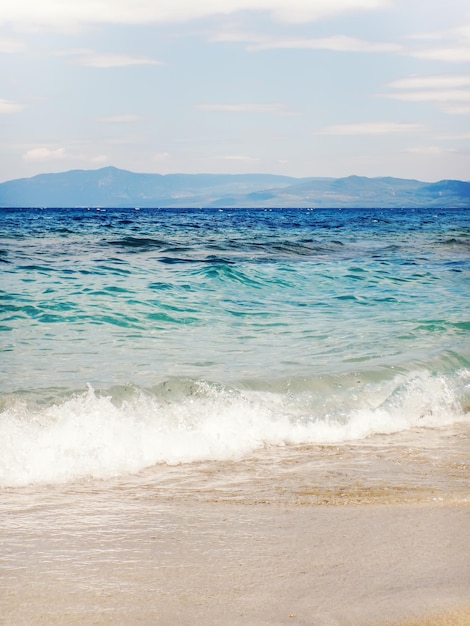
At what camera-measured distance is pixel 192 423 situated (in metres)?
6.76

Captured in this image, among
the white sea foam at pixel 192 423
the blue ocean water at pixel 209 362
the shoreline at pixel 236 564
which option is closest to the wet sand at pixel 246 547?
the shoreline at pixel 236 564

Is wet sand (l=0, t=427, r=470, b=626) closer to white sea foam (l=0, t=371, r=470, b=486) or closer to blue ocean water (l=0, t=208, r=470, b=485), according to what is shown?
white sea foam (l=0, t=371, r=470, b=486)

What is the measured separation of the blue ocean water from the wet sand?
29.6 inches

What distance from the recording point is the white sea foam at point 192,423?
18.8ft

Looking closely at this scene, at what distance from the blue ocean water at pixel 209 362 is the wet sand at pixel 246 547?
752 mm

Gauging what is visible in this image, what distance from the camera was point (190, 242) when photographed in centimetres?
2928

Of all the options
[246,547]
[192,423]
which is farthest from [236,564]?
[192,423]

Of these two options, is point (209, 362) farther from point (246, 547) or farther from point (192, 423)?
point (246, 547)

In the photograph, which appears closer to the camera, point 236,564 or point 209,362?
point 236,564

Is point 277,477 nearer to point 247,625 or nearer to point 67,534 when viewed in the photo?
point 67,534

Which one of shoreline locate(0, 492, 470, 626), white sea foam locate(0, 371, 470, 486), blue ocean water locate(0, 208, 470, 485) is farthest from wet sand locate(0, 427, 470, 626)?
blue ocean water locate(0, 208, 470, 485)

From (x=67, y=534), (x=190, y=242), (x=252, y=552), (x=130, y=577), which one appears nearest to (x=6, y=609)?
(x=130, y=577)

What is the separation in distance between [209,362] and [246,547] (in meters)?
4.94

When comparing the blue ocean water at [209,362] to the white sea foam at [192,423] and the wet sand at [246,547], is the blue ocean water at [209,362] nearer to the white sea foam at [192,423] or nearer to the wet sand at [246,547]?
the white sea foam at [192,423]
